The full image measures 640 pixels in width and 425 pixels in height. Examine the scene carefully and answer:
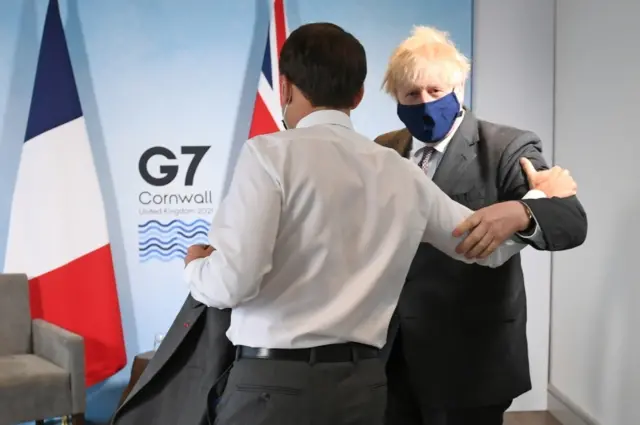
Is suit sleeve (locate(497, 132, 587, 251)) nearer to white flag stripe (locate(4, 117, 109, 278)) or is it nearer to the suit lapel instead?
the suit lapel

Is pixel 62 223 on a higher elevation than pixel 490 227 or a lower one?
lower

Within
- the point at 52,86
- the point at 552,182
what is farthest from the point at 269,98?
the point at 552,182

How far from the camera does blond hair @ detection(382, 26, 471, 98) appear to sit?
1.94 m

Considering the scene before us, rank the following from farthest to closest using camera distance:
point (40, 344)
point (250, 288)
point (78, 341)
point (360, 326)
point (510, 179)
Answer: point (40, 344), point (78, 341), point (510, 179), point (360, 326), point (250, 288)

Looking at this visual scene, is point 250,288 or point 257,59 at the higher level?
point 257,59

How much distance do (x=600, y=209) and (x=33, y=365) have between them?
258 centimetres

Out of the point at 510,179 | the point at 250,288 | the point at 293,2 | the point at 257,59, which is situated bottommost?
the point at 250,288

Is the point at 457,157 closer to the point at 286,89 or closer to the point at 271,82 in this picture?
the point at 286,89

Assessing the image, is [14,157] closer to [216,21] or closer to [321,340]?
[216,21]

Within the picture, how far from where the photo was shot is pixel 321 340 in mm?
1367

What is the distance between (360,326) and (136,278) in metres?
2.50

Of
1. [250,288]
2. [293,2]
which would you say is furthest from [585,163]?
[250,288]

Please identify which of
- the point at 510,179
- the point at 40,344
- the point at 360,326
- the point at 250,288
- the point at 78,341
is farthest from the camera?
the point at 40,344

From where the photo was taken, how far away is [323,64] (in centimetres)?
138
